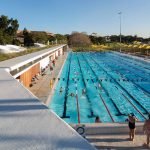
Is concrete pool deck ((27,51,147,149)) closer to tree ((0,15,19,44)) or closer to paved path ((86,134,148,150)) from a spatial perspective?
paved path ((86,134,148,150))

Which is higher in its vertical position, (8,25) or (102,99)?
(8,25)

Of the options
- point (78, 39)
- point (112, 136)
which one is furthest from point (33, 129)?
point (78, 39)

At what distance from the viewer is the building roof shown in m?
3.25

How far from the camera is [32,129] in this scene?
380 centimetres

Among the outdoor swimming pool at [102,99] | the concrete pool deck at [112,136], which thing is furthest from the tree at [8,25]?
the concrete pool deck at [112,136]

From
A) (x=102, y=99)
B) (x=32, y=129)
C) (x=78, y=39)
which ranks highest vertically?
(x=78, y=39)

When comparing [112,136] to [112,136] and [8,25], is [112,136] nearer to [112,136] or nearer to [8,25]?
[112,136]

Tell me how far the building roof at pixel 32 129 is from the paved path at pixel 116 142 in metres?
2.82

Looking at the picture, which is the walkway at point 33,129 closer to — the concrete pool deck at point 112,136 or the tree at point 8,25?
the concrete pool deck at point 112,136

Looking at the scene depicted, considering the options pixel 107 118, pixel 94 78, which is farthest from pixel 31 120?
pixel 94 78

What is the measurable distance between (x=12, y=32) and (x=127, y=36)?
63345mm

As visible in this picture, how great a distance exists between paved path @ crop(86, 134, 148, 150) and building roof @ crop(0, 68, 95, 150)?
2.82 metres

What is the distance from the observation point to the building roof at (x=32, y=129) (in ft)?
10.7

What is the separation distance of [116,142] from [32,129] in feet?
13.8
